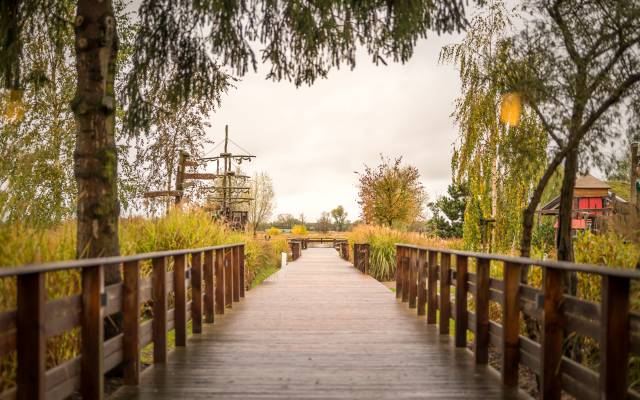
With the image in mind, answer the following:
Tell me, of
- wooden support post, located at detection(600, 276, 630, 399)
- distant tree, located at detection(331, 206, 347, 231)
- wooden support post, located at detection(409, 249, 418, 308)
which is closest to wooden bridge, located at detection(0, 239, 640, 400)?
wooden support post, located at detection(600, 276, 630, 399)

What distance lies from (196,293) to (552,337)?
386 centimetres

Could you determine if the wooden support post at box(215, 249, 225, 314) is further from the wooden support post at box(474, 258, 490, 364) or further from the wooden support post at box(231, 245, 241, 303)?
the wooden support post at box(474, 258, 490, 364)

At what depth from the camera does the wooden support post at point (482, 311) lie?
185 inches

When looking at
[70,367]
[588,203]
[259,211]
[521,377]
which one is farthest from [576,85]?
[259,211]

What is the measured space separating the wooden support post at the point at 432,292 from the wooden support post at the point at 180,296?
3008mm

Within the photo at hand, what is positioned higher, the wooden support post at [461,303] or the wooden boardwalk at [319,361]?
the wooden support post at [461,303]

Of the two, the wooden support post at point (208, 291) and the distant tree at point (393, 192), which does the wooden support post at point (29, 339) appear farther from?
the distant tree at point (393, 192)

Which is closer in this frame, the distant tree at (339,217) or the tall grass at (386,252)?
the tall grass at (386,252)

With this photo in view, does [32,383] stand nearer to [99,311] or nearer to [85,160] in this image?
[99,311]

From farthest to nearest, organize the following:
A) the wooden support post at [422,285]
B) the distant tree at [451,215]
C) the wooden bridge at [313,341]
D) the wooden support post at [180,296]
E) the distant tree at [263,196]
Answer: the distant tree at [263,196] → the distant tree at [451,215] → the wooden support post at [422,285] → the wooden support post at [180,296] → the wooden bridge at [313,341]

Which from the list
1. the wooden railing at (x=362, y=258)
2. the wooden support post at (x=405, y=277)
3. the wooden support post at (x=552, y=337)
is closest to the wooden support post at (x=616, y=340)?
the wooden support post at (x=552, y=337)

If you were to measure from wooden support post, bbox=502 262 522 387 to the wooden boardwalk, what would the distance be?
0.15m

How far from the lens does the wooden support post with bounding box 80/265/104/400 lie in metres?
3.42

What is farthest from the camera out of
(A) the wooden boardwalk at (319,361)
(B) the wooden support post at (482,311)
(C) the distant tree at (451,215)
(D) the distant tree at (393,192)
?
(C) the distant tree at (451,215)
